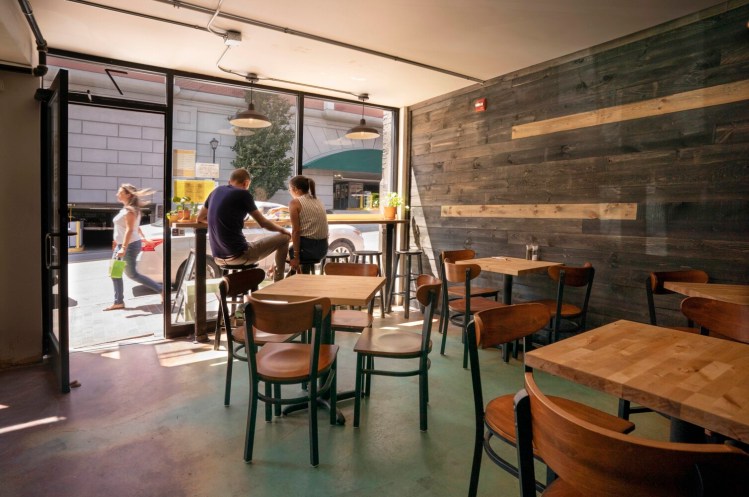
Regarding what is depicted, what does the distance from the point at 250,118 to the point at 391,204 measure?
211 cm

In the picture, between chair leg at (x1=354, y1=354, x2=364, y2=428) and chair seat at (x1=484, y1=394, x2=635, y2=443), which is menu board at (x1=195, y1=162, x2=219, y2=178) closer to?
chair leg at (x1=354, y1=354, x2=364, y2=428)

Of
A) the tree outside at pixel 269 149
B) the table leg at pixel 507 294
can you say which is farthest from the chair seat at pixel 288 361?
the tree outside at pixel 269 149

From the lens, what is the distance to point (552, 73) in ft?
14.1

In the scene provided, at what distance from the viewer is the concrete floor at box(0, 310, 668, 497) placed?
2.15 meters

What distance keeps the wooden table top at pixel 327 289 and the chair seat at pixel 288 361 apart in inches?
12.3

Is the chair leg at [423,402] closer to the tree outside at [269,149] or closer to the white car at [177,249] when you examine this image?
the white car at [177,249]

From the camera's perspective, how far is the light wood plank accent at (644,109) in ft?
10.2

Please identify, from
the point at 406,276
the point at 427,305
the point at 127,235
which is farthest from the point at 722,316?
the point at 127,235

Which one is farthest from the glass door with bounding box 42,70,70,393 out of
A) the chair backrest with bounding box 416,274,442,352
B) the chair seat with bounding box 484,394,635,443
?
the chair seat with bounding box 484,394,635,443

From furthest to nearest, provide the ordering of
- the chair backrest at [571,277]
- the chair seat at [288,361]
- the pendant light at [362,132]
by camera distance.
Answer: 1. the pendant light at [362,132]
2. the chair backrest at [571,277]
3. the chair seat at [288,361]

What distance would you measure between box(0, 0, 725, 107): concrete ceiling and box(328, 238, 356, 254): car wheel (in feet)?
7.98

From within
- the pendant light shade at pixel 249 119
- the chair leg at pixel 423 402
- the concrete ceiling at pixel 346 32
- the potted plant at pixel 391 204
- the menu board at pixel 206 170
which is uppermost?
the concrete ceiling at pixel 346 32

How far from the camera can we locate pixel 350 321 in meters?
3.14

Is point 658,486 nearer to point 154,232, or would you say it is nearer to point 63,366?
point 63,366
